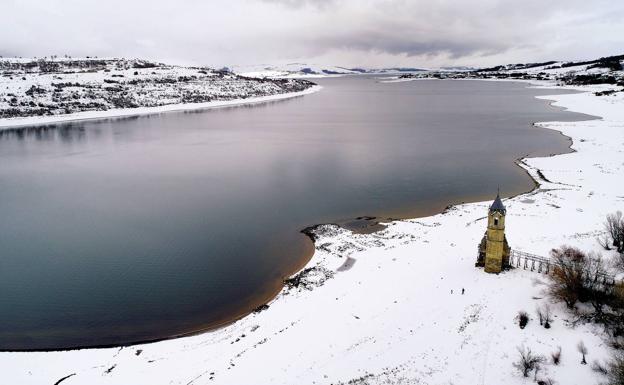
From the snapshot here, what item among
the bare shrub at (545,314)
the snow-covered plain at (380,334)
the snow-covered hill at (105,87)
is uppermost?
the snow-covered hill at (105,87)

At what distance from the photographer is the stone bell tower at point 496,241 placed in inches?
847

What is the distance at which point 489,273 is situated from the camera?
22.4m

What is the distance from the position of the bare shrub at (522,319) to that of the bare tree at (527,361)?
1574 mm

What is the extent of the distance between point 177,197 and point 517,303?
30642 millimetres

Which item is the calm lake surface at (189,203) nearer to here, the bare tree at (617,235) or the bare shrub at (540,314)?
the bare shrub at (540,314)

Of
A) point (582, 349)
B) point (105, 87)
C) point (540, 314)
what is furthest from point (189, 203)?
point (105, 87)

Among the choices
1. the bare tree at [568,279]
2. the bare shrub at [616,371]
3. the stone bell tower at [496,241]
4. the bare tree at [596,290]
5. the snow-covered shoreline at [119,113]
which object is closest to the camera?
the bare shrub at [616,371]

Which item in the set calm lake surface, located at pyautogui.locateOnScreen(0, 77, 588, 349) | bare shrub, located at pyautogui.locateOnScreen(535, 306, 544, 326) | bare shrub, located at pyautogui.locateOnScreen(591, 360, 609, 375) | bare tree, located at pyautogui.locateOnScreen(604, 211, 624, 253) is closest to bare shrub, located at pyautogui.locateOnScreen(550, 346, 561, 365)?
bare shrub, located at pyautogui.locateOnScreen(591, 360, 609, 375)

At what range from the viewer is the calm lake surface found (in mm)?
22734

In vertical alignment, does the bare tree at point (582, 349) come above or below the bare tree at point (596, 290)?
below

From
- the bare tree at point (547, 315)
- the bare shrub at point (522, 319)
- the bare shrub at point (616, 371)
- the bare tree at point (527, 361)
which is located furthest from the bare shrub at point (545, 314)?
the bare shrub at point (616, 371)

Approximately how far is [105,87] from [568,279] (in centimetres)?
13472

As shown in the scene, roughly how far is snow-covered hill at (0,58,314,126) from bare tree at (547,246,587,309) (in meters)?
110

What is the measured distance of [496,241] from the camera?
21.7 meters
